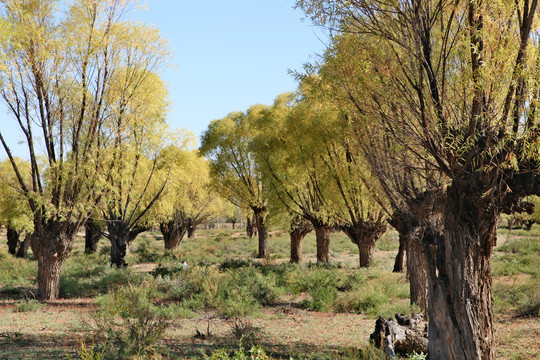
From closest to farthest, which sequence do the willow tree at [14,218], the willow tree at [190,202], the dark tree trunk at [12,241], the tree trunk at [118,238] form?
the tree trunk at [118,238] → the willow tree at [14,218] → the willow tree at [190,202] → the dark tree trunk at [12,241]

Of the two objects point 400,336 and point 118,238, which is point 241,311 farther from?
point 118,238

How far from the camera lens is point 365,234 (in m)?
19.2

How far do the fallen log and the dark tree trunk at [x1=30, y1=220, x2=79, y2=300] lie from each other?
10610 mm

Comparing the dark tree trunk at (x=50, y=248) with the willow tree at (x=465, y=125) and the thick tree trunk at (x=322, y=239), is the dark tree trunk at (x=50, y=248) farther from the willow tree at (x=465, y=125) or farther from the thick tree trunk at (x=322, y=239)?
the willow tree at (x=465, y=125)

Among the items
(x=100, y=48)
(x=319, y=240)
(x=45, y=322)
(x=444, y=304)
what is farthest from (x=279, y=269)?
(x=444, y=304)

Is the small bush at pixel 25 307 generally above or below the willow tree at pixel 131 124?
below

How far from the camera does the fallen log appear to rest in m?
7.42

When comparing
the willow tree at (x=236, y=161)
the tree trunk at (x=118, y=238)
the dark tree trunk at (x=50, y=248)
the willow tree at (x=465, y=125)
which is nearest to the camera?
the willow tree at (x=465, y=125)

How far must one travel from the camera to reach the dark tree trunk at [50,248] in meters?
13.8

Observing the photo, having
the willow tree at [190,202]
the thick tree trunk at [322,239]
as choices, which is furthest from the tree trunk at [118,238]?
the thick tree trunk at [322,239]

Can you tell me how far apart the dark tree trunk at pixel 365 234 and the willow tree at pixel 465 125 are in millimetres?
11816

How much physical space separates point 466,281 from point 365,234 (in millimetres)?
13107

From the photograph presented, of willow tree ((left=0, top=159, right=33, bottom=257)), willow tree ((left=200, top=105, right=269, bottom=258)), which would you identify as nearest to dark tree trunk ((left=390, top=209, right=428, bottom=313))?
willow tree ((left=200, top=105, right=269, bottom=258))

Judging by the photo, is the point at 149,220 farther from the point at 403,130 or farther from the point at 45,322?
the point at 403,130
